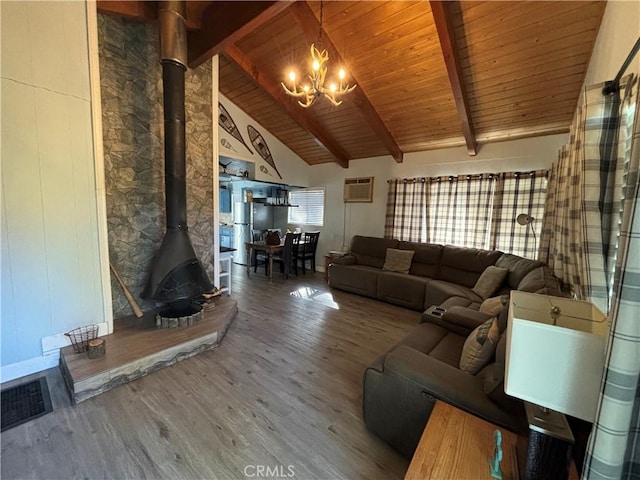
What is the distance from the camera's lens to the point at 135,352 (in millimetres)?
2287

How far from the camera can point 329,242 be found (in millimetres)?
6293

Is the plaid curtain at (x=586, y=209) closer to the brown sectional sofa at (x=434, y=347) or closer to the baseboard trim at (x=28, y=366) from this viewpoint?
the brown sectional sofa at (x=434, y=347)

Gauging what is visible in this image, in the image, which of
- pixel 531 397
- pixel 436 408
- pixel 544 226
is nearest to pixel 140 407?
pixel 436 408

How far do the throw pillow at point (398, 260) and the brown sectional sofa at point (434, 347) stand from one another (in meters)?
0.12

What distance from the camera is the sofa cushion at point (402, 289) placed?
157 inches

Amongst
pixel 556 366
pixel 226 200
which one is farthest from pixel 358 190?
pixel 556 366

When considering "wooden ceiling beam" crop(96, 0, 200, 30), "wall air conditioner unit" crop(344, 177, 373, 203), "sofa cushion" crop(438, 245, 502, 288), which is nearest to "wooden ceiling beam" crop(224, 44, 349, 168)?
"wall air conditioner unit" crop(344, 177, 373, 203)

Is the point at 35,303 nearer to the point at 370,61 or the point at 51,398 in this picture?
the point at 51,398

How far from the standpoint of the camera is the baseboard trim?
2.12 meters

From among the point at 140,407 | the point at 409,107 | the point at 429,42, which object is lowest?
the point at 140,407

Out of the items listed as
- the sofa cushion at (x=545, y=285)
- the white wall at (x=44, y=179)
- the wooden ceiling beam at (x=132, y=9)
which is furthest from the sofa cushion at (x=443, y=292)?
the wooden ceiling beam at (x=132, y=9)

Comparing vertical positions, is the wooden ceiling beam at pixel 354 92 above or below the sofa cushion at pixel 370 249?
above

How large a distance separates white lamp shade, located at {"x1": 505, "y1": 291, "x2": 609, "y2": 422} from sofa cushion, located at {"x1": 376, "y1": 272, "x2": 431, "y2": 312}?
3.25 m

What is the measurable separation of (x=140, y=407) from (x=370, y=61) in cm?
424
